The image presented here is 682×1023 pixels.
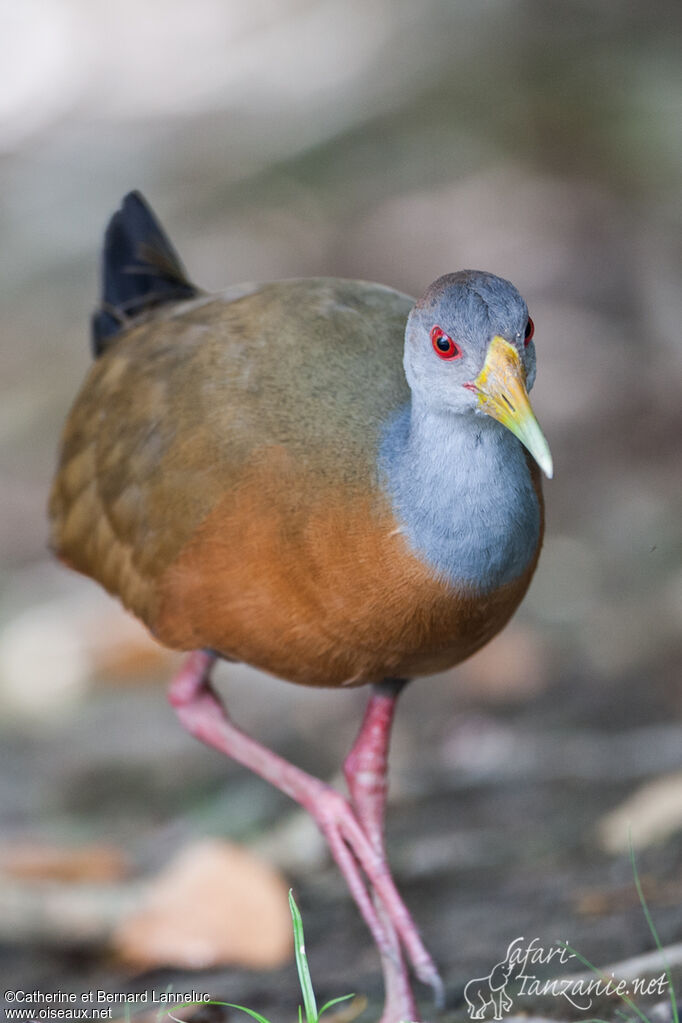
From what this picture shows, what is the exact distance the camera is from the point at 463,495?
3.13 m

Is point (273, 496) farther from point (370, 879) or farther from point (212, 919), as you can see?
point (212, 919)

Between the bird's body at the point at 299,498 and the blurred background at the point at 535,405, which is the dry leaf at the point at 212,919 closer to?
the blurred background at the point at 535,405

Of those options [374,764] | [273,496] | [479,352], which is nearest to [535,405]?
[374,764]

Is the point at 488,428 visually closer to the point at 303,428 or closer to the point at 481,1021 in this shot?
the point at 303,428

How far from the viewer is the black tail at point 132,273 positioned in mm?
4480

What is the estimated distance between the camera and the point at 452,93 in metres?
8.82

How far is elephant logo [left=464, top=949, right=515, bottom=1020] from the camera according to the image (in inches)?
130

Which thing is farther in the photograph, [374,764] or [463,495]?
[374,764]

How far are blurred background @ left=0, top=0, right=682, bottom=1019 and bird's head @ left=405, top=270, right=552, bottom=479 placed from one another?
1.47 m

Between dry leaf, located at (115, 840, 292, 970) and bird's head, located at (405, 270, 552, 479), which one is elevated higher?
bird's head, located at (405, 270, 552, 479)

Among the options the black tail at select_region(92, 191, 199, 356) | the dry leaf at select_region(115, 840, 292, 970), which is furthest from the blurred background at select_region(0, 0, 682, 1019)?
the black tail at select_region(92, 191, 199, 356)

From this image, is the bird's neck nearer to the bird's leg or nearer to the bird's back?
the bird's back

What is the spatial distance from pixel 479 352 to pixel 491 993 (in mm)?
1627

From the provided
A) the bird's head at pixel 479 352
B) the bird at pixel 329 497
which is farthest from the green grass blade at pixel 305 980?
the bird's head at pixel 479 352
